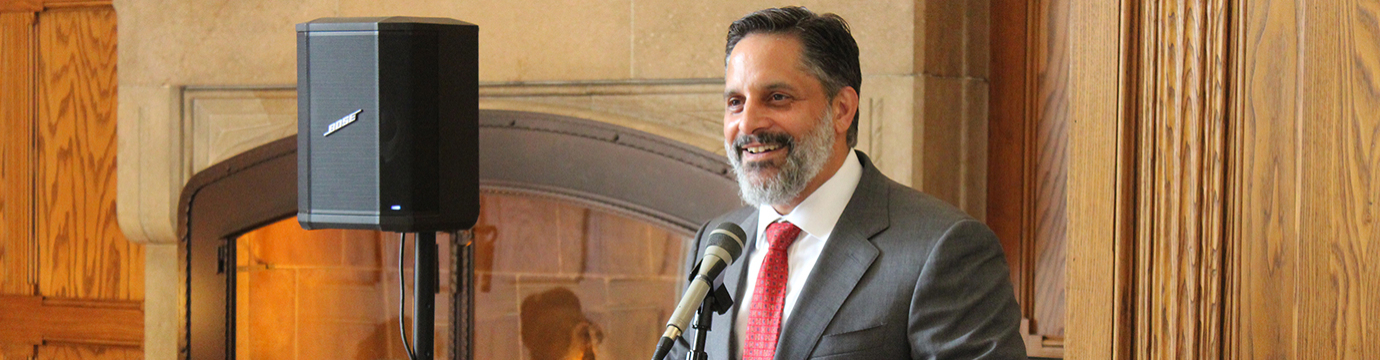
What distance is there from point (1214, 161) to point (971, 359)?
16.5 inches

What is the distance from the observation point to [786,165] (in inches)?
63.1

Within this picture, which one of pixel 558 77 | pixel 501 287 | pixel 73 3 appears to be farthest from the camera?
pixel 73 3

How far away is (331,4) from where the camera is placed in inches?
111

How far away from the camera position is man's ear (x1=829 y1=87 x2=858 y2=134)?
5.55 feet

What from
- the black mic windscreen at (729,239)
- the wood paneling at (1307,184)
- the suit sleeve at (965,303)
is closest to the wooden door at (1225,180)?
the wood paneling at (1307,184)

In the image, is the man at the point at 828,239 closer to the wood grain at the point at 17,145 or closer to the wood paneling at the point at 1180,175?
the wood paneling at the point at 1180,175

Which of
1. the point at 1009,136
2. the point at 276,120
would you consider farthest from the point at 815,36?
the point at 276,120

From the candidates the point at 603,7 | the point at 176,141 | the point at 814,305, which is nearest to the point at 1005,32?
the point at 603,7

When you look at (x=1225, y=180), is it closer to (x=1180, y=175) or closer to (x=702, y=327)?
(x=1180, y=175)

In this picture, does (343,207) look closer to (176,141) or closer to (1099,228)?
(1099,228)

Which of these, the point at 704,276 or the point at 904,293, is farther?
the point at 904,293

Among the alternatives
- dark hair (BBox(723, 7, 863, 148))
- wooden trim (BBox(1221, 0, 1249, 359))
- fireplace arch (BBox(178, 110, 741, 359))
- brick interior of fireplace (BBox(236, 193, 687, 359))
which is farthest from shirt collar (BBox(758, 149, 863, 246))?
brick interior of fireplace (BBox(236, 193, 687, 359))

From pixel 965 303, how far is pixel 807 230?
0.28 meters

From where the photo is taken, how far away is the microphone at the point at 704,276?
120 centimetres
